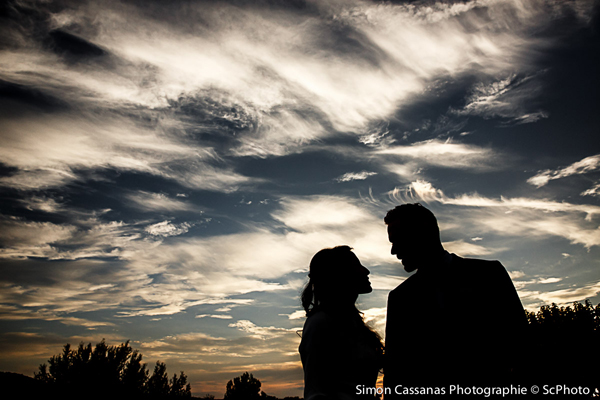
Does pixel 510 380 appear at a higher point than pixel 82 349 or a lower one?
higher

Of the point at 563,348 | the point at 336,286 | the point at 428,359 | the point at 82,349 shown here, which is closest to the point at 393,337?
the point at 428,359

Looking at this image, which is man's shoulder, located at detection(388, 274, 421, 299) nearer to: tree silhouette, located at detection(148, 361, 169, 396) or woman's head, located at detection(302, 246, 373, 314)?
woman's head, located at detection(302, 246, 373, 314)

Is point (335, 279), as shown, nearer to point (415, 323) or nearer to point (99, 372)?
point (415, 323)

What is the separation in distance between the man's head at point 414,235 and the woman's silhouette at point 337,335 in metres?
0.57

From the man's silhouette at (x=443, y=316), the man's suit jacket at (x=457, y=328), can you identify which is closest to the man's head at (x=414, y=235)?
the man's silhouette at (x=443, y=316)

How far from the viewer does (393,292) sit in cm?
408

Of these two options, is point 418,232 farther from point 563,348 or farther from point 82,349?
point 82,349

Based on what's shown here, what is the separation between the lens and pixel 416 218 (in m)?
3.92

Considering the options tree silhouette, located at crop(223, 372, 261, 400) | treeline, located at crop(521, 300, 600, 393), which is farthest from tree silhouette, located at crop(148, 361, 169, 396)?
treeline, located at crop(521, 300, 600, 393)

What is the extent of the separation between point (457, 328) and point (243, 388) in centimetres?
10054

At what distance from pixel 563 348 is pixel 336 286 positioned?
46429 mm

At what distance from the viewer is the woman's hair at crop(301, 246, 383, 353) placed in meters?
3.84

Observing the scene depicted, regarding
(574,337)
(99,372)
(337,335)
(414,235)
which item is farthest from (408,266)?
(99,372)

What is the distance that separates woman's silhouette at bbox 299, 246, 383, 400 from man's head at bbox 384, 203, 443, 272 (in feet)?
1.87
